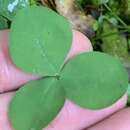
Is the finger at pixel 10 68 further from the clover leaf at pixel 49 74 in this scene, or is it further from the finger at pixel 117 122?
the finger at pixel 117 122

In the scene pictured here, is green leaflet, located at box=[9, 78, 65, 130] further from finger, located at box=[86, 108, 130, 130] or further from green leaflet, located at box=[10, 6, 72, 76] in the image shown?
finger, located at box=[86, 108, 130, 130]

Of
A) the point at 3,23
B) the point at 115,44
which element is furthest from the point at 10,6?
the point at 115,44

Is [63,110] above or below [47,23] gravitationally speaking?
below

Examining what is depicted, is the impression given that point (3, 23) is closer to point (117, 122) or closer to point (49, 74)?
point (49, 74)

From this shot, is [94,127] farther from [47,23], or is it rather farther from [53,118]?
[47,23]

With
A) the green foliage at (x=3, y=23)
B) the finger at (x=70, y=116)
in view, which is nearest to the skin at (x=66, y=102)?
the finger at (x=70, y=116)

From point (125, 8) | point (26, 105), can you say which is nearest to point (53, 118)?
point (26, 105)
